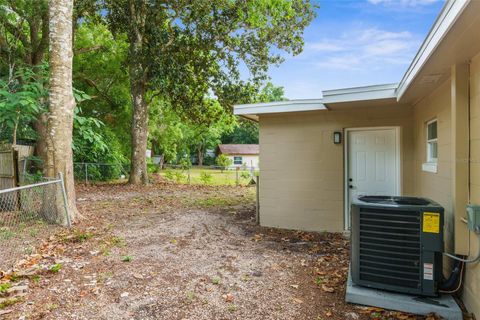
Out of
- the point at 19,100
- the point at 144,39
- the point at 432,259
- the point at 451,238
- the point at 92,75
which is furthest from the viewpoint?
the point at 92,75

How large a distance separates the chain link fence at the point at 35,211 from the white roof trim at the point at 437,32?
5.30 m

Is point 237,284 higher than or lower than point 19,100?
lower

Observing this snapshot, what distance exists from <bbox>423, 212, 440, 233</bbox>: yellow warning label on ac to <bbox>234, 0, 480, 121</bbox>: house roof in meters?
1.41

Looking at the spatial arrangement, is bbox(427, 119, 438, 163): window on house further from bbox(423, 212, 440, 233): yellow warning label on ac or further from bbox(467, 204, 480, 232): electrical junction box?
bbox(467, 204, 480, 232): electrical junction box

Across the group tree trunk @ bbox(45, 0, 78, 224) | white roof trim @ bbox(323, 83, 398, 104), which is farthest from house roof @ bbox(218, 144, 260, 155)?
white roof trim @ bbox(323, 83, 398, 104)

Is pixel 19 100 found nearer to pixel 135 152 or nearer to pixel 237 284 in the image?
pixel 237 284

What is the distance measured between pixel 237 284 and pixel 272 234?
2.45 metres

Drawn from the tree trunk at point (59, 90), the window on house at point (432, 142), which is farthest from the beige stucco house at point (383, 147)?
the tree trunk at point (59, 90)

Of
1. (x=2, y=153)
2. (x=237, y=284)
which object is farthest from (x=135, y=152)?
(x=237, y=284)

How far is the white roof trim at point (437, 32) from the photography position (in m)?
2.05

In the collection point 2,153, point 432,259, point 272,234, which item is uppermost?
point 2,153

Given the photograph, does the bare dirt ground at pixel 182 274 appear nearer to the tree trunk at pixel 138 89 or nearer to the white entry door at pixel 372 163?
the white entry door at pixel 372 163

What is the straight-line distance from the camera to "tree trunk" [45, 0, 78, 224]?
5.86 meters

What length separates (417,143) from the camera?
5.19 meters
